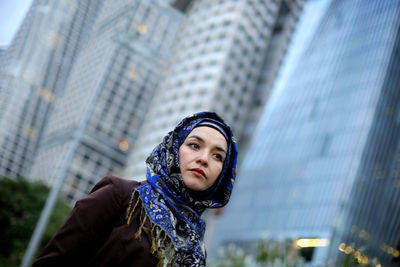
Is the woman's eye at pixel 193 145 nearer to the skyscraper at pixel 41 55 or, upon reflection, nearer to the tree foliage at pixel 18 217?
the skyscraper at pixel 41 55

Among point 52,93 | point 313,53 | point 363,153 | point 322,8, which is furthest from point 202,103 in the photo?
point 52,93

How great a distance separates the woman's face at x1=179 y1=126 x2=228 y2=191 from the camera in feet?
7.63

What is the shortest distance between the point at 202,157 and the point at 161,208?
1.14 feet

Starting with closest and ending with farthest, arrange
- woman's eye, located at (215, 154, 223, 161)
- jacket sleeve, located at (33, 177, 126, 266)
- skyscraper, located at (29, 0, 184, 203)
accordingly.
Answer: jacket sleeve, located at (33, 177, 126, 266) < woman's eye, located at (215, 154, 223, 161) < skyscraper, located at (29, 0, 184, 203)

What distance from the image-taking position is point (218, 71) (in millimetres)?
55312

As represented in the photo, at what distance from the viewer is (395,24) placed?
5641 centimetres

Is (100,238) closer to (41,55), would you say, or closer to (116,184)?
(116,184)

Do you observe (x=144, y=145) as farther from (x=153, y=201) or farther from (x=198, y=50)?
(x=153, y=201)

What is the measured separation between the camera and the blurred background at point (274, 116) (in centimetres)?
4778

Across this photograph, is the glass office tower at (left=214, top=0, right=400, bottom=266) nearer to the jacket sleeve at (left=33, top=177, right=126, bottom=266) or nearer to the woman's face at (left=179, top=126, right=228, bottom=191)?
the woman's face at (left=179, top=126, right=228, bottom=191)

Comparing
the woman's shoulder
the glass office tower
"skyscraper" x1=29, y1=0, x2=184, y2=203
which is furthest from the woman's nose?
"skyscraper" x1=29, y1=0, x2=184, y2=203

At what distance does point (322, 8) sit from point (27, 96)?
66219mm

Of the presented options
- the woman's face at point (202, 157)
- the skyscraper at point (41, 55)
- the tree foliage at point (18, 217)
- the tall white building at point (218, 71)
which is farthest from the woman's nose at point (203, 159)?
the tall white building at point (218, 71)

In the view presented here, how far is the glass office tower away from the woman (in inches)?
1581
